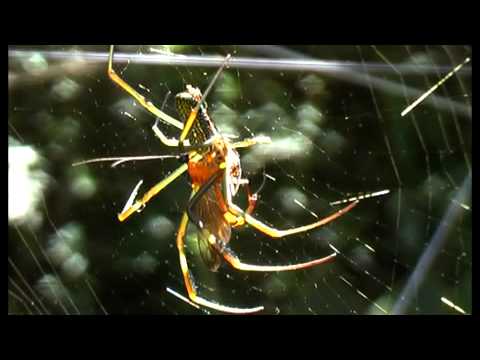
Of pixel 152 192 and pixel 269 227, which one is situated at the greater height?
pixel 152 192

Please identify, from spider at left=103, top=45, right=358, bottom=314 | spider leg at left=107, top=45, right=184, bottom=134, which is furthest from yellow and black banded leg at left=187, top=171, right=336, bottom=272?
spider leg at left=107, top=45, right=184, bottom=134

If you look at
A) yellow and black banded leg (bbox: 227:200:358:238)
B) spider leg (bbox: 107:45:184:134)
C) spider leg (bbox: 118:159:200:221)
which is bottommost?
yellow and black banded leg (bbox: 227:200:358:238)

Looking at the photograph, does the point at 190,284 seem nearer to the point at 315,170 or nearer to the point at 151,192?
the point at 151,192

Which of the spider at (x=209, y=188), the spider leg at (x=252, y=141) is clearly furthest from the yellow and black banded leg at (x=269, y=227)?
the spider leg at (x=252, y=141)

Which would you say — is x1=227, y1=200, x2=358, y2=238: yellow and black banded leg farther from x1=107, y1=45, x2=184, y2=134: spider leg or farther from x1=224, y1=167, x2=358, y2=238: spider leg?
x1=107, y1=45, x2=184, y2=134: spider leg

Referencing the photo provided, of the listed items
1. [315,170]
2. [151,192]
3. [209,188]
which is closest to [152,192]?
[151,192]

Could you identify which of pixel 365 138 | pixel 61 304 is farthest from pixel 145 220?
pixel 365 138

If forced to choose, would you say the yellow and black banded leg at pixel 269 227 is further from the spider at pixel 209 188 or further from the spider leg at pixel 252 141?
the spider leg at pixel 252 141
